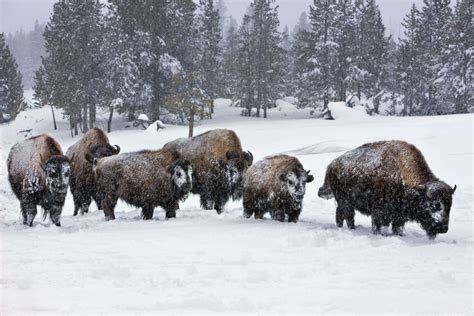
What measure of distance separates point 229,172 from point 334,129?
65.5 ft

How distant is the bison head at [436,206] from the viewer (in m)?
7.63

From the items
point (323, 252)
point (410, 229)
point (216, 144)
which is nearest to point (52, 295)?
point (323, 252)

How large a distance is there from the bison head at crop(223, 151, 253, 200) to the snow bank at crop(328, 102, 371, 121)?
86.9 ft

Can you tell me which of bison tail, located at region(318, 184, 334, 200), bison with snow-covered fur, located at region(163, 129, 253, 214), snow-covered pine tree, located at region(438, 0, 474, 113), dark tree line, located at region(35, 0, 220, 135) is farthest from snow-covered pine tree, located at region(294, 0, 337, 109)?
bison tail, located at region(318, 184, 334, 200)

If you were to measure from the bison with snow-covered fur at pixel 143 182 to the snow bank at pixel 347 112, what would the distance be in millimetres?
28224

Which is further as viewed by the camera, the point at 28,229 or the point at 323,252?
the point at 28,229

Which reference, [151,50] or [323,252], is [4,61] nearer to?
[151,50]

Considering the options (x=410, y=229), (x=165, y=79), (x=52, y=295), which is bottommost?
(x=410, y=229)

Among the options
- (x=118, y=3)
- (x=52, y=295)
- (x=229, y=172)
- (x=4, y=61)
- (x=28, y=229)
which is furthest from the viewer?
(x=4, y=61)

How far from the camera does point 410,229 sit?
9211mm

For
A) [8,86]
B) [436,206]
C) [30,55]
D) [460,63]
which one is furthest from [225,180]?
[30,55]

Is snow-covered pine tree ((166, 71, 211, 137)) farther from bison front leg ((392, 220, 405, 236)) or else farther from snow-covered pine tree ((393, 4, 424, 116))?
bison front leg ((392, 220, 405, 236))

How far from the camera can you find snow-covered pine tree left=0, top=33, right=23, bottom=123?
50750 millimetres

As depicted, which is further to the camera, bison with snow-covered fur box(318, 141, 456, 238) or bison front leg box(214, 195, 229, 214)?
bison front leg box(214, 195, 229, 214)
